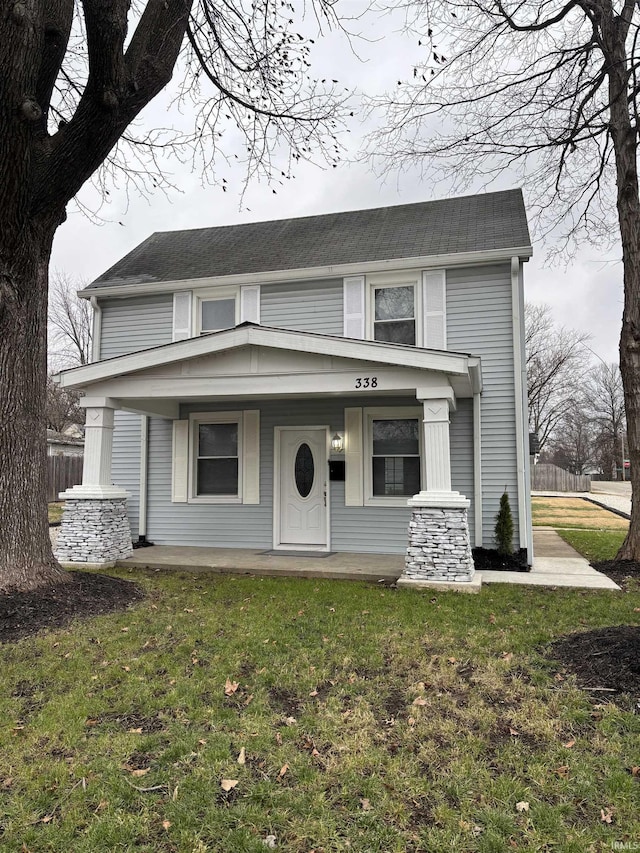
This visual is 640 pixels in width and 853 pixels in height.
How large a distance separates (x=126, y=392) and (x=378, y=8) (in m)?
5.73

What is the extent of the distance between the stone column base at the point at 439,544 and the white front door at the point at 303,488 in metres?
2.46

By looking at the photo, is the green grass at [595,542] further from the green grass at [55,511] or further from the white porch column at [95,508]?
the green grass at [55,511]

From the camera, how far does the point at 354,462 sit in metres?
8.80

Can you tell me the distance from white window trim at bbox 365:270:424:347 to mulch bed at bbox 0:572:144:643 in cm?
523

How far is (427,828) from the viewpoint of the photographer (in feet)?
7.32

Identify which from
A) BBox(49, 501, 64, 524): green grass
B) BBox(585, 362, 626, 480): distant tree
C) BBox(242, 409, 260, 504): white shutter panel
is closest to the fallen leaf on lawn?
BBox(242, 409, 260, 504): white shutter panel

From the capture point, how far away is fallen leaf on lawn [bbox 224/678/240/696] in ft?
11.5

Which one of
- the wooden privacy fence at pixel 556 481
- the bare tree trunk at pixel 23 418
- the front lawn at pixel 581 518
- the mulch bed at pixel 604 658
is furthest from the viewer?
the wooden privacy fence at pixel 556 481

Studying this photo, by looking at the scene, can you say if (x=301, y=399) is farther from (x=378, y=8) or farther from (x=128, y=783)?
(x=128, y=783)

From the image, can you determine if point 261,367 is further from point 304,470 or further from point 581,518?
point 581,518

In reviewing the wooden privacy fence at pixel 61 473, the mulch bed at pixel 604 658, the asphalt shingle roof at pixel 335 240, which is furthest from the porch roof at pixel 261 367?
the wooden privacy fence at pixel 61 473

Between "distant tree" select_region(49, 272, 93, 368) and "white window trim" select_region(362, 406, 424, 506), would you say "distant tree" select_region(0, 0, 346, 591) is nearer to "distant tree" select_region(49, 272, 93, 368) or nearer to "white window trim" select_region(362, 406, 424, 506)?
"white window trim" select_region(362, 406, 424, 506)

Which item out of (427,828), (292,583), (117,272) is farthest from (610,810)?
(117,272)

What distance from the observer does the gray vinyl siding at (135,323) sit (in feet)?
32.7
